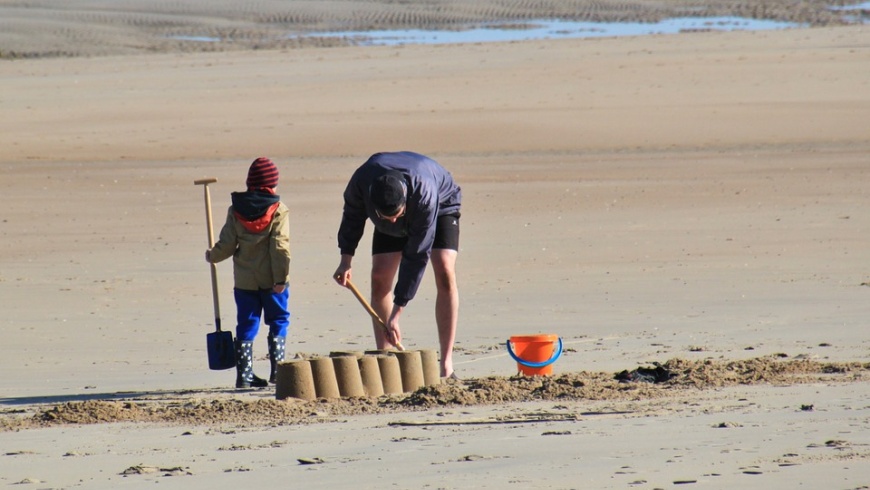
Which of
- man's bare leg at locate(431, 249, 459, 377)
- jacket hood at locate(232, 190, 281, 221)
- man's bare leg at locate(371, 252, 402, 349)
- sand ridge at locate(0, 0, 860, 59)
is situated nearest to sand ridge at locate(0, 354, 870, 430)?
man's bare leg at locate(431, 249, 459, 377)

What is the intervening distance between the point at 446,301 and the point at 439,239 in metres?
0.34

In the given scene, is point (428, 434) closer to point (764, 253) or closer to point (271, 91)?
point (764, 253)

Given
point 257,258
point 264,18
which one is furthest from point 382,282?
point 264,18

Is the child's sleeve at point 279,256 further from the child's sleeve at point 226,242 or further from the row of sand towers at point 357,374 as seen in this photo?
the row of sand towers at point 357,374

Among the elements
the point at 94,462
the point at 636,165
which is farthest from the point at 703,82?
the point at 94,462

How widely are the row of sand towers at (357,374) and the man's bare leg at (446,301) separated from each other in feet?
0.91

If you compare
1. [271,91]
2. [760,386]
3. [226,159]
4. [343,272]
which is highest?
[271,91]

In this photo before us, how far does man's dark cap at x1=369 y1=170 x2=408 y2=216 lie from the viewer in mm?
6621

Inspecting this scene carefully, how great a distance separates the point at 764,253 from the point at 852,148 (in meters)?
8.03

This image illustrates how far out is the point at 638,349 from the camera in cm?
812

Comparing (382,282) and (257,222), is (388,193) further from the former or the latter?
(257,222)

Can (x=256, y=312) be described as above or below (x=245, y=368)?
above

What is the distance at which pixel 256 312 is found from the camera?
24.9ft

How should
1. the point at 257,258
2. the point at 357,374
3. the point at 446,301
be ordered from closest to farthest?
1. the point at 357,374
2. the point at 446,301
3. the point at 257,258
